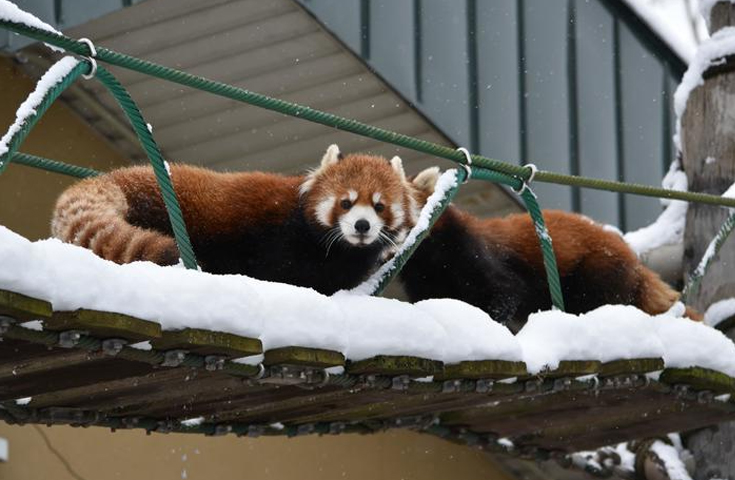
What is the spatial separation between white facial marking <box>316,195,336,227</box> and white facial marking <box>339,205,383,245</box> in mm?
79

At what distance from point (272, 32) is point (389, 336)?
173 inches

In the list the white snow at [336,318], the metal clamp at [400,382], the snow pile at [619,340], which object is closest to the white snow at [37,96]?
the white snow at [336,318]

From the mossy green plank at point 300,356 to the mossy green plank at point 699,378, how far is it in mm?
1786

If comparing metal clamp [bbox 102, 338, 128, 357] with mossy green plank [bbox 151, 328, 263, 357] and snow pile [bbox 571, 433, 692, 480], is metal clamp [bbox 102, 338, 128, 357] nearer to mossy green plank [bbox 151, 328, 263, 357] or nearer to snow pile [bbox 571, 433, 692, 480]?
mossy green plank [bbox 151, 328, 263, 357]

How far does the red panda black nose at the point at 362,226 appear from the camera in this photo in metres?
6.53

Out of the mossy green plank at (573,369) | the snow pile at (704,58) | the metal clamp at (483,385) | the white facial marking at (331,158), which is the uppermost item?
the snow pile at (704,58)

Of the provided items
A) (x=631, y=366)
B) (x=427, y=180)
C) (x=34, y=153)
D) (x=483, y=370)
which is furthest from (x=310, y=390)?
(x=34, y=153)

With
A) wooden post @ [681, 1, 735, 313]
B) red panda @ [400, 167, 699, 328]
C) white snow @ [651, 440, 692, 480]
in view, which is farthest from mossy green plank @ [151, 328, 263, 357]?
wooden post @ [681, 1, 735, 313]

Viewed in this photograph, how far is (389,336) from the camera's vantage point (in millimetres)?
5219

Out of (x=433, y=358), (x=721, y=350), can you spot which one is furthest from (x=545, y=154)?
(x=433, y=358)

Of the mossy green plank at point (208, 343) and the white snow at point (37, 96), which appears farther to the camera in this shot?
the white snow at point (37, 96)

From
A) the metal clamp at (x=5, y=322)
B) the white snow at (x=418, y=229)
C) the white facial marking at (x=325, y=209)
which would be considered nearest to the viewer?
the metal clamp at (x=5, y=322)

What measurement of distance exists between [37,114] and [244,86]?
5.04 metres

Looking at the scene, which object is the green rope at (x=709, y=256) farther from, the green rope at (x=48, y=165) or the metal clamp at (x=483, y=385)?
the green rope at (x=48, y=165)
